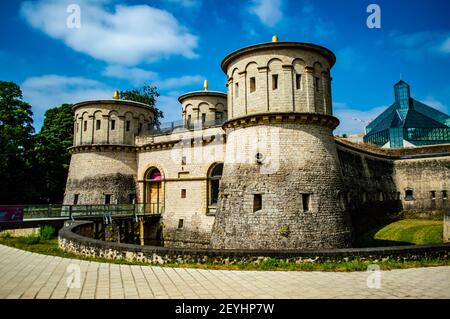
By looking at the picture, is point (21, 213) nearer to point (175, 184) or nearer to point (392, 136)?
point (175, 184)

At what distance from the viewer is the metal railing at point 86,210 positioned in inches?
679

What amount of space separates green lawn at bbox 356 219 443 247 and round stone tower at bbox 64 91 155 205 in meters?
17.4

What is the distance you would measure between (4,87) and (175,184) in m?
18.5

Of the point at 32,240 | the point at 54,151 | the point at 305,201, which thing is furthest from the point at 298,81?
the point at 54,151

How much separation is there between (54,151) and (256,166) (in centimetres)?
2237

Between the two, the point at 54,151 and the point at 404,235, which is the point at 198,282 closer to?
the point at 404,235

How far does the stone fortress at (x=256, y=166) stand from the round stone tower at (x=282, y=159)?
48 millimetres

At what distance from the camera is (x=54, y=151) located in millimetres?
29266

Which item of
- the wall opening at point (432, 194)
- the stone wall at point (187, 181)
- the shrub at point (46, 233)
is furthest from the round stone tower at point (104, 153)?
the wall opening at point (432, 194)

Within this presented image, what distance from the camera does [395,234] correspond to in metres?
23.4

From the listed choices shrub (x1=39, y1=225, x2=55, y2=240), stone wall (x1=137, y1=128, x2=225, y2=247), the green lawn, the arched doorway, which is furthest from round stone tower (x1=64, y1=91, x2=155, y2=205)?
the green lawn
